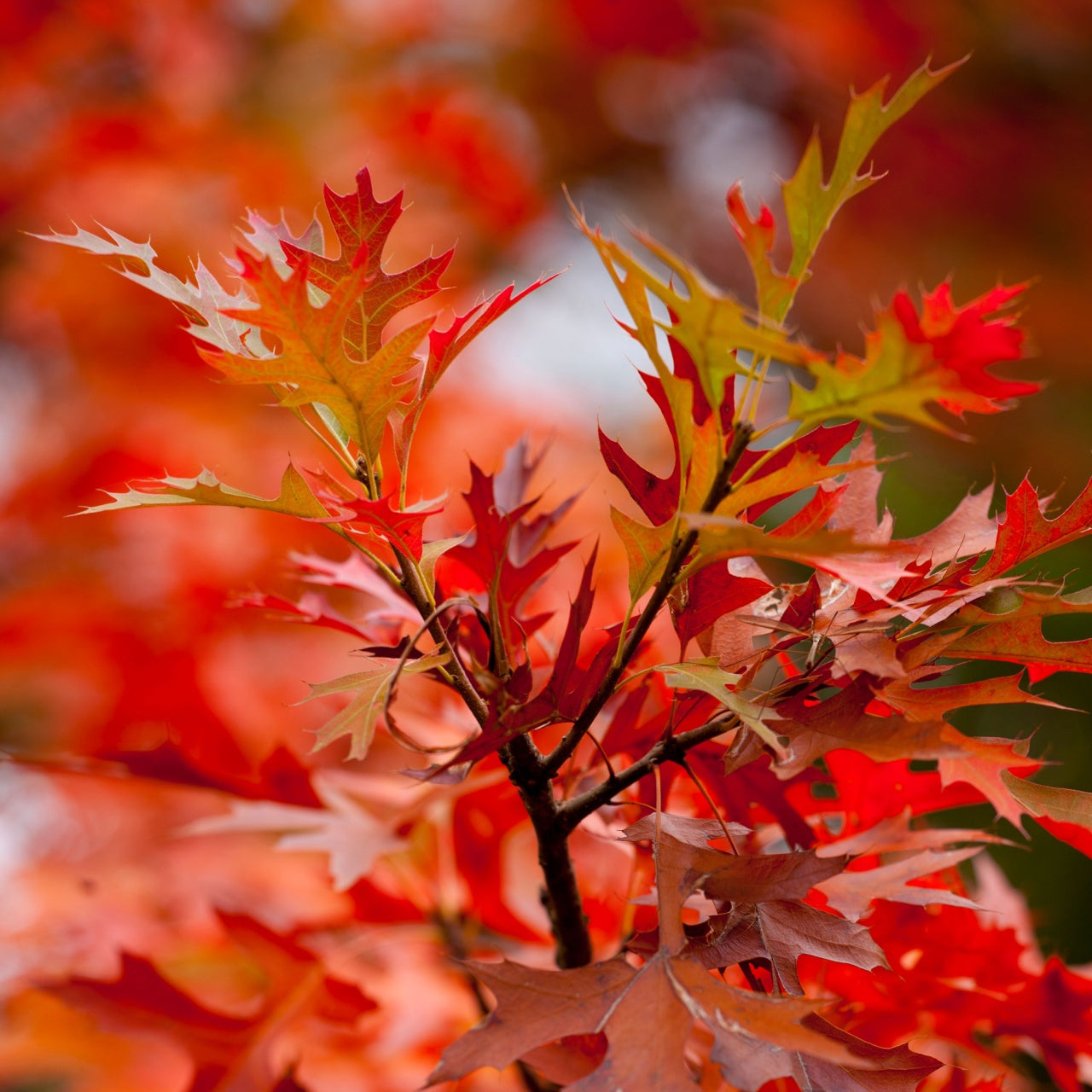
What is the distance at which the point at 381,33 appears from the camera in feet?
6.79

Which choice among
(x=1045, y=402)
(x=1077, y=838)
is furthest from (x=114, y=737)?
(x=1045, y=402)

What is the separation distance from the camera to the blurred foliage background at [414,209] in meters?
1.37

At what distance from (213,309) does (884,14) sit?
7.39 ft

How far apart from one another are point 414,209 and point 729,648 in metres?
1.58

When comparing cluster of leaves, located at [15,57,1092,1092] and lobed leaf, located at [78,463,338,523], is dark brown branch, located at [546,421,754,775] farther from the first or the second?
lobed leaf, located at [78,463,338,523]

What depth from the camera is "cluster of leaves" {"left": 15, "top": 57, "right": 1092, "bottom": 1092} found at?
0.29 m

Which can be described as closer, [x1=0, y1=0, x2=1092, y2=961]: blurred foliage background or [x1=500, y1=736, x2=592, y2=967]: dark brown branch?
[x1=500, y1=736, x2=592, y2=967]: dark brown branch

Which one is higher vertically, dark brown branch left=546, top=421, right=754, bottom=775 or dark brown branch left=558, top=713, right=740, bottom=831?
dark brown branch left=546, top=421, right=754, bottom=775

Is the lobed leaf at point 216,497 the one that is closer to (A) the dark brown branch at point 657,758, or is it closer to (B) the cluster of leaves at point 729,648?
(B) the cluster of leaves at point 729,648

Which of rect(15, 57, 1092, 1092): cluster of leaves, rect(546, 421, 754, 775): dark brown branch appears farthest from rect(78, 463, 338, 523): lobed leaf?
rect(546, 421, 754, 775): dark brown branch

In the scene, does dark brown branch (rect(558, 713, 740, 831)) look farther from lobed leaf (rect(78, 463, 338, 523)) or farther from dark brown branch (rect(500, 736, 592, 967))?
lobed leaf (rect(78, 463, 338, 523))

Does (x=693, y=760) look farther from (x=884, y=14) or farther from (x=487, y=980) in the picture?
(x=884, y=14)

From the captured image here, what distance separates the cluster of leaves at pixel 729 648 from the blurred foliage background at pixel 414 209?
0.23m

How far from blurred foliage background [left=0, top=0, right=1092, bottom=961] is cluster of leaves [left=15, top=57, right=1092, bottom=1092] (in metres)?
0.23
